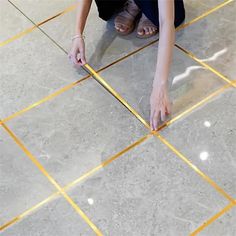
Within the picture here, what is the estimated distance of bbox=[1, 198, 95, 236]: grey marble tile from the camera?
1384 mm

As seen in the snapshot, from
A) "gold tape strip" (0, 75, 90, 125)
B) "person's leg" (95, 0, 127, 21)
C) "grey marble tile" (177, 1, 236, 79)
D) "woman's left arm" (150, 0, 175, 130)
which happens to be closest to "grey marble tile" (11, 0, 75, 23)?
"person's leg" (95, 0, 127, 21)

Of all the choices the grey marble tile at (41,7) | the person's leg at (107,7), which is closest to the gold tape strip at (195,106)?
the person's leg at (107,7)

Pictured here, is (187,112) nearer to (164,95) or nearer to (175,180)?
(164,95)

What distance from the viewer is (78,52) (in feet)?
6.08

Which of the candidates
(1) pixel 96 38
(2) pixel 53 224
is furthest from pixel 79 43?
(2) pixel 53 224

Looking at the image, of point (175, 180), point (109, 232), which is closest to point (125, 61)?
point (175, 180)

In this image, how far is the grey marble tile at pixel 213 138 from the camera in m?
1.47

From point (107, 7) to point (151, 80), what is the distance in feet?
1.40

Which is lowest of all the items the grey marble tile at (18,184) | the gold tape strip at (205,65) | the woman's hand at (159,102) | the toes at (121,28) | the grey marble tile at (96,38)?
the grey marble tile at (18,184)

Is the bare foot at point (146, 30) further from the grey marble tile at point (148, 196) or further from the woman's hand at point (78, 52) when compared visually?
the grey marble tile at point (148, 196)

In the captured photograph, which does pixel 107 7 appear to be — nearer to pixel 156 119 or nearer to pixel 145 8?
pixel 145 8

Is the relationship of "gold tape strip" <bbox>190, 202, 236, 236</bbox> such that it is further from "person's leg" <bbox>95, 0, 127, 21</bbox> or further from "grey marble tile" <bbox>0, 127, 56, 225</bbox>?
"person's leg" <bbox>95, 0, 127, 21</bbox>

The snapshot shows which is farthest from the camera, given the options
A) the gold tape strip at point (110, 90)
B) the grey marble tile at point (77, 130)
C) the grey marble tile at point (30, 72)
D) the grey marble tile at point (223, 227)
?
the grey marble tile at point (30, 72)

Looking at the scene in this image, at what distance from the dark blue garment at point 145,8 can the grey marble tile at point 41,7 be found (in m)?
→ 0.23
